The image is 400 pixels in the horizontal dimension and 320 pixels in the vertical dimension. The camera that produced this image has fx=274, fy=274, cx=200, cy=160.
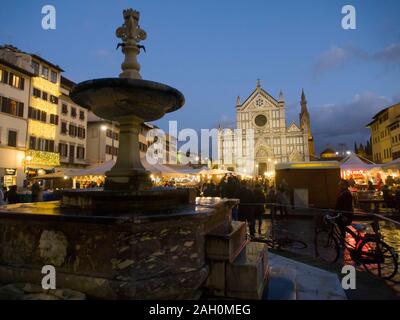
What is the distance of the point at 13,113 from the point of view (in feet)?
82.8

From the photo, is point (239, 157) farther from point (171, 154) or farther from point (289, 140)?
point (171, 154)

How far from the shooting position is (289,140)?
6775 cm

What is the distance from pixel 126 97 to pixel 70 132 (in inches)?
1288

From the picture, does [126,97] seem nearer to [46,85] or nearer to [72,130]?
[46,85]

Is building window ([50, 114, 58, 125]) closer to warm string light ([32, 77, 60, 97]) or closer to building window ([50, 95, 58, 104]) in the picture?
building window ([50, 95, 58, 104])

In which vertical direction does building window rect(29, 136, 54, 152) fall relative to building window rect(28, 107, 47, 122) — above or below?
below

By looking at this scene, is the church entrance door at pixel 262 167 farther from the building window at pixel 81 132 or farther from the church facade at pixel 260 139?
the building window at pixel 81 132

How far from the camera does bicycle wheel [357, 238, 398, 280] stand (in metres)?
4.99

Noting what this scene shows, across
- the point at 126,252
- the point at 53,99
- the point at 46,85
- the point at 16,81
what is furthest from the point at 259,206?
the point at 53,99

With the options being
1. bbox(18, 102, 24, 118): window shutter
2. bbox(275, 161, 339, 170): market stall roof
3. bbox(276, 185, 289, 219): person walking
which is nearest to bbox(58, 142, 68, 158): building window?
bbox(18, 102, 24, 118): window shutter

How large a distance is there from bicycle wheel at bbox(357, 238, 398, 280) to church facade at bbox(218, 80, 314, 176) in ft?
197

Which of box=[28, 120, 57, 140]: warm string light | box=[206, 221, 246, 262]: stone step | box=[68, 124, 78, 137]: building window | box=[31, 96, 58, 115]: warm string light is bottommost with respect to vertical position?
box=[206, 221, 246, 262]: stone step
